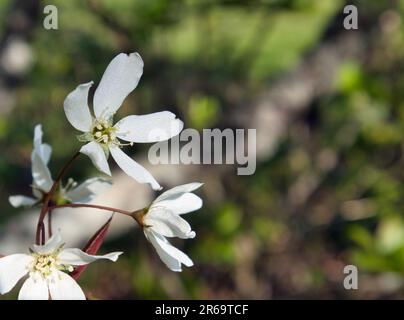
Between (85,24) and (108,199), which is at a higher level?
(85,24)

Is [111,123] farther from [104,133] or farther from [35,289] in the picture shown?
[35,289]

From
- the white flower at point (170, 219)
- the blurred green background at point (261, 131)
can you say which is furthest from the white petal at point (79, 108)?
the blurred green background at point (261, 131)

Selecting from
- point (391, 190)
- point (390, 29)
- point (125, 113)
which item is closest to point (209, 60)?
point (125, 113)

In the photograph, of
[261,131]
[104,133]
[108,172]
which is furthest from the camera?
[261,131]

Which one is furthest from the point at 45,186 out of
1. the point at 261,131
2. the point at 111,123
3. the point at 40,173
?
the point at 261,131

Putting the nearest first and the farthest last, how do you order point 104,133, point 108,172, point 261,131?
point 108,172 → point 104,133 → point 261,131

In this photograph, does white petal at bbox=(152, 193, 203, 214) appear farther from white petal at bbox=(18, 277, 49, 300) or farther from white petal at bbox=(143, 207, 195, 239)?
white petal at bbox=(18, 277, 49, 300)

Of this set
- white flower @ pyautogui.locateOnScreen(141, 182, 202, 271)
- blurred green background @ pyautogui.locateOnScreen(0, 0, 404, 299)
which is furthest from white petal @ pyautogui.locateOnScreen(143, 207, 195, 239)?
blurred green background @ pyautogui.locateOnScreen(0, 0, 404, 299)
